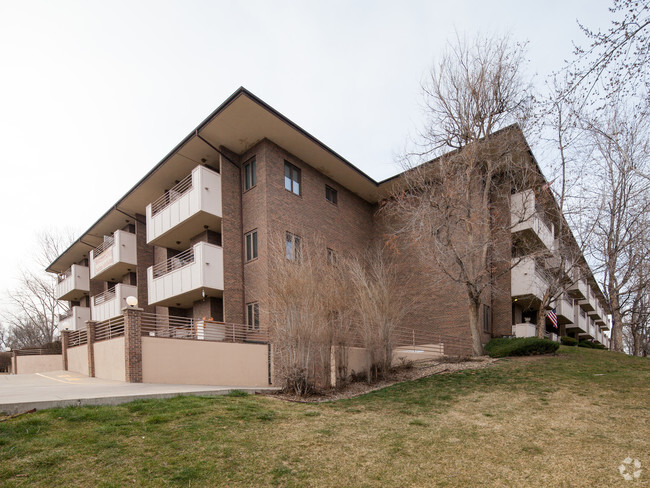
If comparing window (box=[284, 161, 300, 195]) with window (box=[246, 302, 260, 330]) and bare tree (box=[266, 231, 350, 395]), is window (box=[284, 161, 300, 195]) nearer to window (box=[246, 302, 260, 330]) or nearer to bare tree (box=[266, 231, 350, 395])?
window (box=[246, 302, 260, 330])

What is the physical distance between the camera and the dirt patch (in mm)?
10492

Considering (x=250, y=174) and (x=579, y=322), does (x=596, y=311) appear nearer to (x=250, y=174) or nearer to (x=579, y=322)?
(x=579, y=322)

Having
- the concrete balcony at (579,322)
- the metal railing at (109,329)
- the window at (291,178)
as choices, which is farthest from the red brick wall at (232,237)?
the concrete balcony at (579,322)

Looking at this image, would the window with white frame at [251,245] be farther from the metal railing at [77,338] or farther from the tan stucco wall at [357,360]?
the metal railing at [77,338]

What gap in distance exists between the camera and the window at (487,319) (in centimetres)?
1846

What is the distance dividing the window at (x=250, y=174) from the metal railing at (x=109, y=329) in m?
7.18

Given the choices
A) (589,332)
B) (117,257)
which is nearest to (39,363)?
(117,257)

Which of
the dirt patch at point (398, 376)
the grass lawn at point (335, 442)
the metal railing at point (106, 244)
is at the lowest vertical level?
the dirt patch at point (398, 376)

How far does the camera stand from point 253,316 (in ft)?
53.9

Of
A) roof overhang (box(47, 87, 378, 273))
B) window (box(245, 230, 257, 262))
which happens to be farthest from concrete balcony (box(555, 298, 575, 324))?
window (box(245, 230, 257, 262))

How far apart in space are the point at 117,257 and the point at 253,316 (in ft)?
34.7

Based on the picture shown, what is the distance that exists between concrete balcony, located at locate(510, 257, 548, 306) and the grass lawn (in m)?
9.40

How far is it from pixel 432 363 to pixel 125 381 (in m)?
10.3

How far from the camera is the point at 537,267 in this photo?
18719 millimetres
